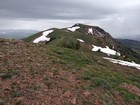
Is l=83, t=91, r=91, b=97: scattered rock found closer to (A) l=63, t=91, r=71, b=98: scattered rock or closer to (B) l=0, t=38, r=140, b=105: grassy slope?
(B) l=0, t=38, r=140, b=105: grassy slope

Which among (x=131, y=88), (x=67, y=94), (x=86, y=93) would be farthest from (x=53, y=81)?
(x=131, y=88)

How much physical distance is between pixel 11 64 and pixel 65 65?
15.8 feet

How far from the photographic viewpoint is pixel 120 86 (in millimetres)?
24359

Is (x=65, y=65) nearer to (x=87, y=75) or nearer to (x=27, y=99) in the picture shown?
(x=87, y=75)

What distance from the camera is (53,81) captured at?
21.2 meters

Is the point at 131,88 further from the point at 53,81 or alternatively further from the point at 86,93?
the point at 53,81

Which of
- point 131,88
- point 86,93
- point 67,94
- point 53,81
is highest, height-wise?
point 53,81

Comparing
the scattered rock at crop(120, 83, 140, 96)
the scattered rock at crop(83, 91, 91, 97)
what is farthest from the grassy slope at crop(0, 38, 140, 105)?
the scattered rock at crop(120, 83, 140, 96)

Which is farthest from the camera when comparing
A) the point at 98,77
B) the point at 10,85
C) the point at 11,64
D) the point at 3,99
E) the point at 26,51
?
the point at 26,51

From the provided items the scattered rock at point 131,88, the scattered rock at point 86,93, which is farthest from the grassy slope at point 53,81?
the scattered rock at point 131,88

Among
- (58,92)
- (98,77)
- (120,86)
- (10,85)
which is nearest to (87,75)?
(98,77)

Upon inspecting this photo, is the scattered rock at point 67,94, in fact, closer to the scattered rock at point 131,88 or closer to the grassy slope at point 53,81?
the grassy slope at point 53,81

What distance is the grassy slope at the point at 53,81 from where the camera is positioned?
18.8 meters

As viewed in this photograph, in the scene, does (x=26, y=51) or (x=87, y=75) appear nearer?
(x=87, y=75)
